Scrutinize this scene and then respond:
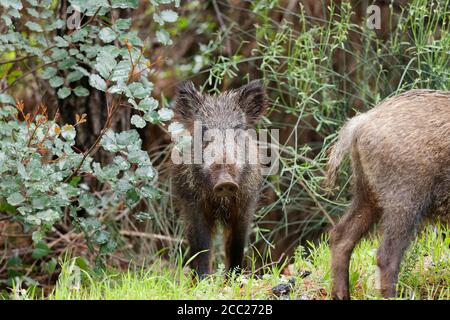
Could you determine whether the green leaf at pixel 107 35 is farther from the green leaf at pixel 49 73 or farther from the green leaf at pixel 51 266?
the green leaf at pixel 51 266

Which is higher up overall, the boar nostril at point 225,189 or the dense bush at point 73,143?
the dense bush at point 73,143

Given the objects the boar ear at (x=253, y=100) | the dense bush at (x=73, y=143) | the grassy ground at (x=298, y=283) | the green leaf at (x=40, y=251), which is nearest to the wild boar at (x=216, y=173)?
the boar ear at (x=253, y=100)

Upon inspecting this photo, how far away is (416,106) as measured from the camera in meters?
5.06

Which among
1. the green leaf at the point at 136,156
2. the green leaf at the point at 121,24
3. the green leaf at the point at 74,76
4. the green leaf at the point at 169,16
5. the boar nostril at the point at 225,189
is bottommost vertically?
the boar nostril at the point at 225,189

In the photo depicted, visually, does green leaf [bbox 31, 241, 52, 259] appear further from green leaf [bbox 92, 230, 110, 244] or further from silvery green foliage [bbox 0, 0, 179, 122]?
silvery green foliage [bbox 0, 0, 179, 122]

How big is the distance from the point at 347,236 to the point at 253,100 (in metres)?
1.90

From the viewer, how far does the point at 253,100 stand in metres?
6.73

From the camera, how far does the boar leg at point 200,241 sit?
6.16 meters

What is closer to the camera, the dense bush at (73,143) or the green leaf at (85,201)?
the dense bush at (73,143)

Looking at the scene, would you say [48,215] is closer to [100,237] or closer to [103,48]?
[100,237]

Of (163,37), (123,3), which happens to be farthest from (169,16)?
(123,3)

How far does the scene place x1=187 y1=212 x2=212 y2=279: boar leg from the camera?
6156 millimetres

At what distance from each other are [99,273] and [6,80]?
112 inches

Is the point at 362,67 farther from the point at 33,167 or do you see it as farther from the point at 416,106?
the point at 33,167
